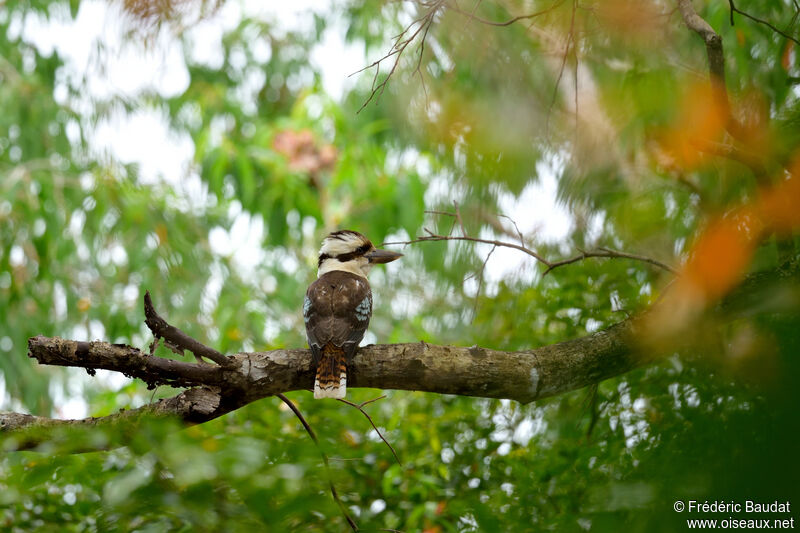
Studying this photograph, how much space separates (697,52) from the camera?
287 cm

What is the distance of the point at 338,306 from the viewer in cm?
286

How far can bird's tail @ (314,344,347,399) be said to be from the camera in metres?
2.26

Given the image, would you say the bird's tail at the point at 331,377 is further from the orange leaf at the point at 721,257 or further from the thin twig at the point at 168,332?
the orange leaf at the point at 721,257

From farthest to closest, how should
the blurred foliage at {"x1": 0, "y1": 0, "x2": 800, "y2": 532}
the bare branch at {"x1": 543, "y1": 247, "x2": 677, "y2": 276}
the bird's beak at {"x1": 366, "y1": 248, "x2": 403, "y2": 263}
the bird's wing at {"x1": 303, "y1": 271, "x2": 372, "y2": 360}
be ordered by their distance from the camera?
the bird's beak at {"x1": 366, "y1": 248, "x2": 403, "y2": 263}
the bird's wing at {"x1": 303, "y1": 271, "x2": 372, "y2": 360}
the bare branch at {"x1": 543, "y1": 247, "x2": 677, "y2": 276}
the blurred foliage at {"x1": 0, "y1": 0, "x2": 800, "y2": 532}

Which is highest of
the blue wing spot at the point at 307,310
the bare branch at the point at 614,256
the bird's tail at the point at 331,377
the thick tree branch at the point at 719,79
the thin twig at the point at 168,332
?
the thick tree branch at the point at 719,79

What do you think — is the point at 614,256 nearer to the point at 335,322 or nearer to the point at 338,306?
the point at 335,322

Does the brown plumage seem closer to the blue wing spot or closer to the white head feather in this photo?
the blue wing spot

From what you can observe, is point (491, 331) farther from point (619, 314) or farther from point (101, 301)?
point (101, 301)

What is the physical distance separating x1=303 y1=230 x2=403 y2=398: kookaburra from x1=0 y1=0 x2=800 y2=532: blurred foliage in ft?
0.66

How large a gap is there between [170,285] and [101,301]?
0.94 meters

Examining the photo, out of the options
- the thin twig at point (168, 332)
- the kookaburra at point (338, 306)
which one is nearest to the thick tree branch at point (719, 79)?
the kookaburra at point (338, 306)

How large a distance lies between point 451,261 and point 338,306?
30.7 inches

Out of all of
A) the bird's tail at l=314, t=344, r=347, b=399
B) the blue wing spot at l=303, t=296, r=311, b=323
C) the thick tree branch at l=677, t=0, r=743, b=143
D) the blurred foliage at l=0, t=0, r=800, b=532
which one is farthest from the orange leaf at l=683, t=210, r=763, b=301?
the blue wing spot at l=303, t=296, r=311, b=323

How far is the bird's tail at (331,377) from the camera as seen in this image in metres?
2.26
